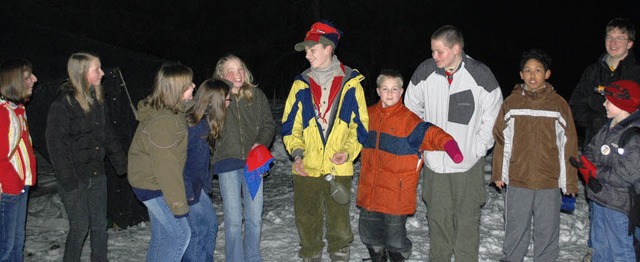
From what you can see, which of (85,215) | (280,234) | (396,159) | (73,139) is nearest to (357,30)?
(280,234)

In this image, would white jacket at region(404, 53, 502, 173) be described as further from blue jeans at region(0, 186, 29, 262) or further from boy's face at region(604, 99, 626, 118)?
blue jeans at region(0, 186, 29, 262)

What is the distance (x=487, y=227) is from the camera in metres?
6.50

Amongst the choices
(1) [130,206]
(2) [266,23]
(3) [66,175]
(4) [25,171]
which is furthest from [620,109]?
(2) [266,23]

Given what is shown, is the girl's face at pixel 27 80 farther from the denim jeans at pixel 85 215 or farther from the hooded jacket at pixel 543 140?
the hooded jacket at pixel 543 140

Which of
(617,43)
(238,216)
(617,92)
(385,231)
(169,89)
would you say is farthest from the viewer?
(617,43)

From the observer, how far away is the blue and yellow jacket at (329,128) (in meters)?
4.87

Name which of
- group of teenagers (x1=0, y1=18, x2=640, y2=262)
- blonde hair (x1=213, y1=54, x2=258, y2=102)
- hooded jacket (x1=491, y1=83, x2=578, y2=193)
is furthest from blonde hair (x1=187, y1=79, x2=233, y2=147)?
hooded jacket (x1=491, y1=83, x2=578, y2=193)

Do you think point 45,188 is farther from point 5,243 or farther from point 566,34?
point 566,34

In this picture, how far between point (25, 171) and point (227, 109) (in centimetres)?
175

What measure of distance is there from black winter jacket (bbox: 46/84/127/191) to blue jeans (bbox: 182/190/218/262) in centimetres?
98

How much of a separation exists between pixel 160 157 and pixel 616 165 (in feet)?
11.5

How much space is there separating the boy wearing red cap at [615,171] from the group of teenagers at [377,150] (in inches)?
0.4

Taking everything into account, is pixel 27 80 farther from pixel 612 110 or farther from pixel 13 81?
pixel 612 110

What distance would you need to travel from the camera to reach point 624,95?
14.5 ft
